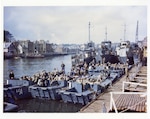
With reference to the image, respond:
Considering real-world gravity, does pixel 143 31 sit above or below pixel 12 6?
below

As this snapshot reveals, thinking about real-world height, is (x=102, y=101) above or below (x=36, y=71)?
below

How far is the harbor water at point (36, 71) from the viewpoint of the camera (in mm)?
2664

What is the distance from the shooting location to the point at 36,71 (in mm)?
2697

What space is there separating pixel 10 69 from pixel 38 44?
0.34m

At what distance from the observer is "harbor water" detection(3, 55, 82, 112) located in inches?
105

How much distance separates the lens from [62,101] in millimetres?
2656

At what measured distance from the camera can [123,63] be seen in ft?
9.08

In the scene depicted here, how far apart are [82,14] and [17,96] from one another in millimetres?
933

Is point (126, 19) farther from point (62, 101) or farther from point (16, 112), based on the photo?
point (16, 112)

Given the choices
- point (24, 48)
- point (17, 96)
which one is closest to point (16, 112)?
point (17, 96)

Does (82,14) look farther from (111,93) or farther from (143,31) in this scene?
(111,93)

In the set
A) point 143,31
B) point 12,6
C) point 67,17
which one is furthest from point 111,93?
point 12,6
